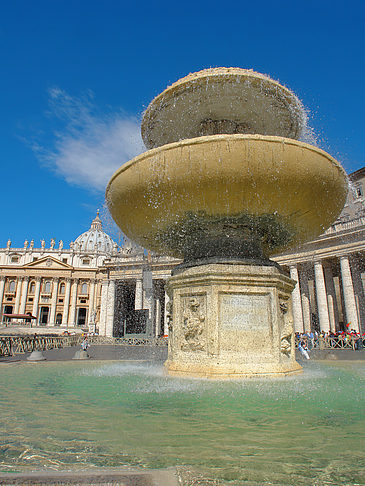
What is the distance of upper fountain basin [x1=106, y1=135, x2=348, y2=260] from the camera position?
4.68 metres

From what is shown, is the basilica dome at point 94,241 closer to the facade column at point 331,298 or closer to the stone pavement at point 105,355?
the facade column at point 331,298

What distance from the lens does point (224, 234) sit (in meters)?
6.25

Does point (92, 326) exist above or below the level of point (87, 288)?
below

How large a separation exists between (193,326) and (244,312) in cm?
78

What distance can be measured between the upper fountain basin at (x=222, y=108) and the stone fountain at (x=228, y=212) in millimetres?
28

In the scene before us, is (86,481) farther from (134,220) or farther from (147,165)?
(134,220)

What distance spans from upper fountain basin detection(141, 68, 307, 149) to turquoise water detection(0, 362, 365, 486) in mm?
4693

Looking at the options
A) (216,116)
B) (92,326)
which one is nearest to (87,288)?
(92,326)

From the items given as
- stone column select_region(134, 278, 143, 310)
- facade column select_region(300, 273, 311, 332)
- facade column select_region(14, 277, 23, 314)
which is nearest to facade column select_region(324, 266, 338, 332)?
facade column select_region(300, 273, 311, 332)

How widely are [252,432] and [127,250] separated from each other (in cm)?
5206

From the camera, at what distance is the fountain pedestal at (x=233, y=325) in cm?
518

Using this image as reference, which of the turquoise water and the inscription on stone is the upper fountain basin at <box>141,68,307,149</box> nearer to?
the inscription on stone

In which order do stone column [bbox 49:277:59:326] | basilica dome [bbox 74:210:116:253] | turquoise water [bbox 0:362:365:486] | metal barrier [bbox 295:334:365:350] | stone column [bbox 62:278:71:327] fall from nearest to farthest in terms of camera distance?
turquoise water [bbox 0:362:365:486], metal barrier [bbox 295:334:365:350], stone column [bbox 49:277:59:326], stone column [bbox 62:278:71:327], basilica dome [bbox 74:210:116:253]

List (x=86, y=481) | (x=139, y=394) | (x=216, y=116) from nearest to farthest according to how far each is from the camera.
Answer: (x=86, y=481) < (x=139, y=394) < (x=216, y=116)
